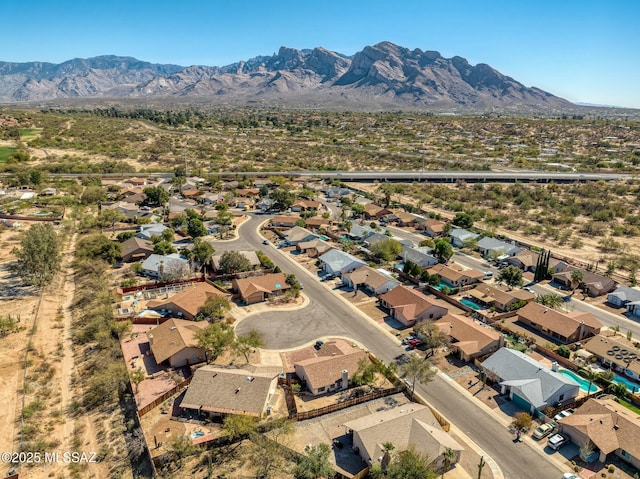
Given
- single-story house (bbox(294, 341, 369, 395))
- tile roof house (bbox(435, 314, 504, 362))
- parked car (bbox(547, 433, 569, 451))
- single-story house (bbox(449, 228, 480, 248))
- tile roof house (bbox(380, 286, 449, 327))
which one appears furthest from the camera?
single-story house (bbox(449, 228, 480, 248))

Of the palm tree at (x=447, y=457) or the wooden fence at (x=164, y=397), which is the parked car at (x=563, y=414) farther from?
the wooden fence at (x=164, y=397)

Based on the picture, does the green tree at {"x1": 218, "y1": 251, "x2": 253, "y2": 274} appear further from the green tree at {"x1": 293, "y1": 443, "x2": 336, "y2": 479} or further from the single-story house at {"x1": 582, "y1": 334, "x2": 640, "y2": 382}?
the single-story house at {"x1": 582, "y1": 334, "x2": 640, "y2": 382}

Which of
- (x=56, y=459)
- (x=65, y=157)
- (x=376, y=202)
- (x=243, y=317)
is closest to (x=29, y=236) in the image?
(x=243, y=317)

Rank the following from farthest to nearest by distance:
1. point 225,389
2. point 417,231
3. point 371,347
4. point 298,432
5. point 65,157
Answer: point 65,157 < point 417,231 < point 371,347 < point 225,389 < point 298,432

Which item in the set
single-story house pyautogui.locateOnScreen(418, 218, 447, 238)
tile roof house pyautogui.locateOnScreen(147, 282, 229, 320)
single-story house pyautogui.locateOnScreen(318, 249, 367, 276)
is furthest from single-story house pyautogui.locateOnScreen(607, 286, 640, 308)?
tile roof house pyautogui.locateOnScreen(147, 282, 229, 320)

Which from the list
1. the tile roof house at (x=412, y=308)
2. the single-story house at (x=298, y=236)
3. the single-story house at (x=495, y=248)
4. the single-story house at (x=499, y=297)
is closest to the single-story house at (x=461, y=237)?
the single-story house at (x=495, y=248)

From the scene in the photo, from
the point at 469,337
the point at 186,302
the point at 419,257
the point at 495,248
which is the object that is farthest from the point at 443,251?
the point at 186,302

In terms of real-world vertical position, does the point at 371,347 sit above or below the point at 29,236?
below

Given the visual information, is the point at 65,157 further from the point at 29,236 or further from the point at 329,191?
the point at 29,236
